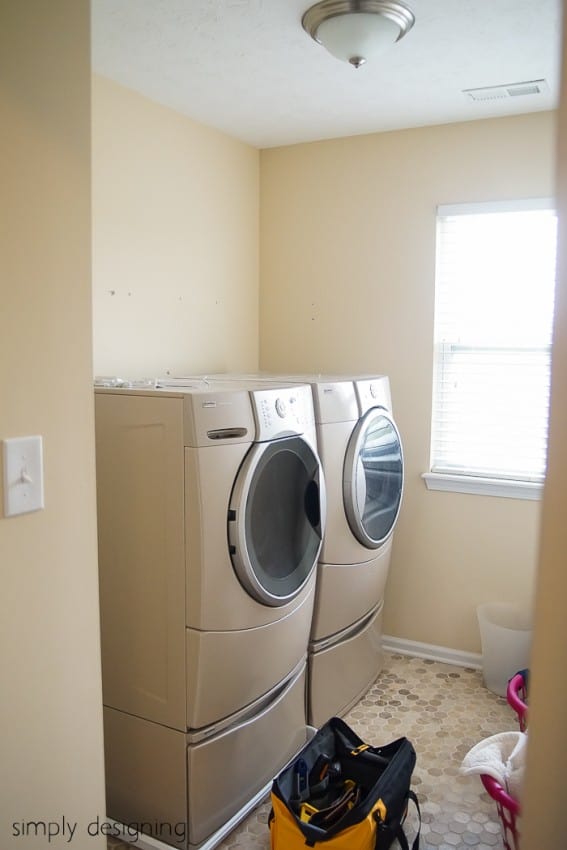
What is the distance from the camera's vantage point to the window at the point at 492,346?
282 cm

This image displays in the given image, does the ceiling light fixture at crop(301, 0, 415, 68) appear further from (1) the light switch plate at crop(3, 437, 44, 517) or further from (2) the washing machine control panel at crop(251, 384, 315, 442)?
(1) the light switch plate at crop(3, 437, 44, 517)

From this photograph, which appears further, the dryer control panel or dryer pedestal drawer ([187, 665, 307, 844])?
the dryer control panel

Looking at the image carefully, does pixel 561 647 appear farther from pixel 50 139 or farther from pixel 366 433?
pixel 366 433

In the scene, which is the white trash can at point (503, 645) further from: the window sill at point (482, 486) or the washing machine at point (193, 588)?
the washing machine at point (193, 588)

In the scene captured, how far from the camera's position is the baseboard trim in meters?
3.04

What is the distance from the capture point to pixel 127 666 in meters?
1.96

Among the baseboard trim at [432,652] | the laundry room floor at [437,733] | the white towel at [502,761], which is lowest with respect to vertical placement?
the laundry room floor at [437,733]

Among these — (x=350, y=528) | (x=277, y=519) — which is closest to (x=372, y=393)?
(x=350, y=528)

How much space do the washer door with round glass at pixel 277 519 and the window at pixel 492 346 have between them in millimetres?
1052

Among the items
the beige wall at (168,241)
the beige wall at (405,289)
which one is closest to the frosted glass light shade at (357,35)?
the beige wall at (168,241)

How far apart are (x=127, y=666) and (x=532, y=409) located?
1908mm

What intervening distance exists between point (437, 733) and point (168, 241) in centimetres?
214

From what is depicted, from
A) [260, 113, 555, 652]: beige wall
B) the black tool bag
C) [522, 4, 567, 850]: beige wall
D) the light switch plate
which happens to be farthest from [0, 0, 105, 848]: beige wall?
[260, 113, 555, 652]: beige wall

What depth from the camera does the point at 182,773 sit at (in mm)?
1852
